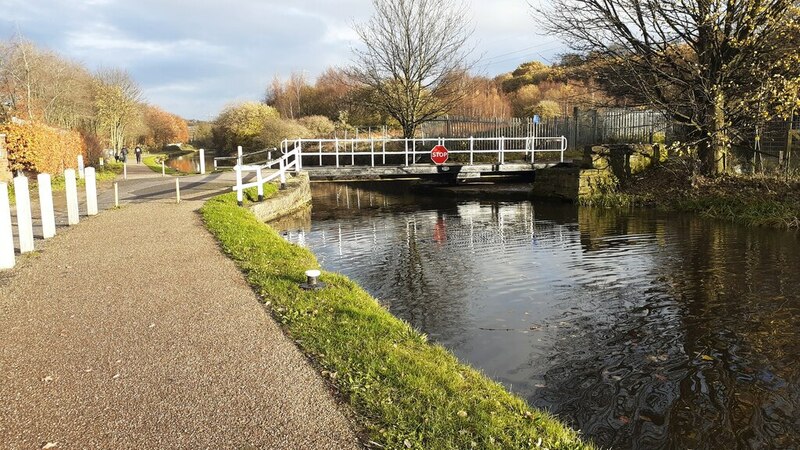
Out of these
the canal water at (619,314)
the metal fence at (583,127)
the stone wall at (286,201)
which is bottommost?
the canal water at (619,314)

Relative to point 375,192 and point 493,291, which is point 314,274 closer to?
point 493,291

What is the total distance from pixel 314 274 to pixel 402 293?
81.1 inches

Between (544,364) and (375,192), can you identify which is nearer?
(544,364)

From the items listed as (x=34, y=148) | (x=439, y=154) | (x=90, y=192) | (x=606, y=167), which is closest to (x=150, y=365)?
(x=90, y=192)

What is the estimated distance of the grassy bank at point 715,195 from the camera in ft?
46.6

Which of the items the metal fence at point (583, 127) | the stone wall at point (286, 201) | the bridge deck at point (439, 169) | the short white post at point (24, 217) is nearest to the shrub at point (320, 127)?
the metal fence at point (583, 127)

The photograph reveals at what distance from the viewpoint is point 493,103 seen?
49.6 metres

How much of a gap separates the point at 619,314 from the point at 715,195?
11.4m

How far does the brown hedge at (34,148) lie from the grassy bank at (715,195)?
20538 mm

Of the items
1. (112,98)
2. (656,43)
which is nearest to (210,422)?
(656,43)

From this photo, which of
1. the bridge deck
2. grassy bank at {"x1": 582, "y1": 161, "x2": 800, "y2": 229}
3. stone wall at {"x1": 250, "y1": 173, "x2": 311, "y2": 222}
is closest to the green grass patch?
stone wall at {"x1": 250, "y1": 173, "x2": 311, "y2": 222}

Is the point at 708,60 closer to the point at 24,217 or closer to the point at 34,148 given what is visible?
the point at 24,217

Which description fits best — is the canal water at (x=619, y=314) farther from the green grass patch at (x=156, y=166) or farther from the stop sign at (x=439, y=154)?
the green grass patch at (x=156, y=166)

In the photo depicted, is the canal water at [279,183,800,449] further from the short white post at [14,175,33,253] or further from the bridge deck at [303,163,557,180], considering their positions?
the bridge deck at [303,163,557,180]
